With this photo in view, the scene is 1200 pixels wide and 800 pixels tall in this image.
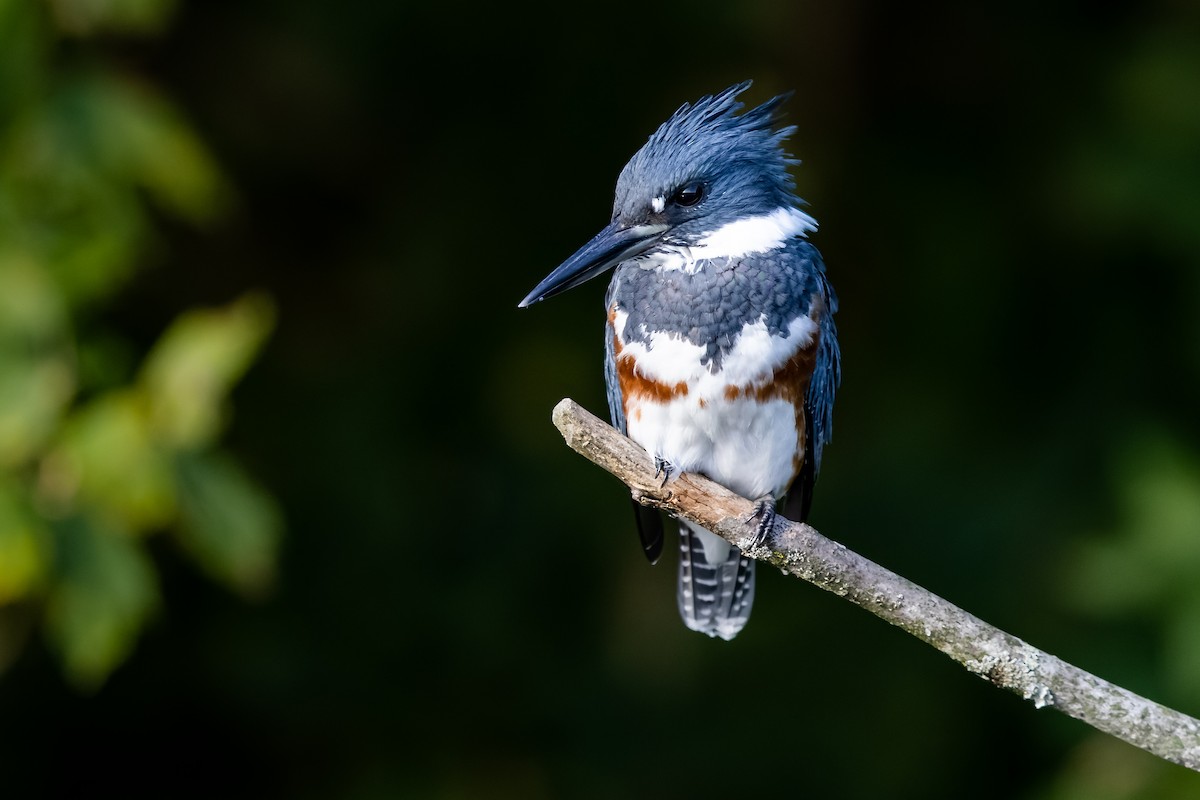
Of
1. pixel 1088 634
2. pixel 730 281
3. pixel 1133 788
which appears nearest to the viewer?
pixel 730 281

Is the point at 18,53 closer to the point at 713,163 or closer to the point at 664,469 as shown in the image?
the point at 713,163

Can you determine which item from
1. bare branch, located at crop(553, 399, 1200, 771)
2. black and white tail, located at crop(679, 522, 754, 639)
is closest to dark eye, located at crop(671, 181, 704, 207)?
bare branch, located at crop(553, 399, 1200, 771)

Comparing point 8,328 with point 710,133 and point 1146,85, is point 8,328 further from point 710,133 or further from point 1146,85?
point 1146,85

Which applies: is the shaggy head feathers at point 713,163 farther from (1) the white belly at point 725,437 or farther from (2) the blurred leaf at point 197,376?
(2) the blurred leaf at point 197,376

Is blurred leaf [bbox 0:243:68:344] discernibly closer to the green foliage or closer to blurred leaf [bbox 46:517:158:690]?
the green foliage

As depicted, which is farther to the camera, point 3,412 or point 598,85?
point 598,85

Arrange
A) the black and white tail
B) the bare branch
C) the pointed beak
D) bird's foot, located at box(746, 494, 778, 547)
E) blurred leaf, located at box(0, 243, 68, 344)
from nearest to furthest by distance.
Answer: the bare branch, bird's foot, located at box(746, 494, 778, 547), the pointed beak, blurred leaf, located at box(0, 243, 68, 344), the black and white tail

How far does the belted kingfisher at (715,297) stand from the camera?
1.95m

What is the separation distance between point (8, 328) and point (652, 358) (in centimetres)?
100

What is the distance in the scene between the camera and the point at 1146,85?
297 centimetres

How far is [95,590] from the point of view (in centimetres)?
205

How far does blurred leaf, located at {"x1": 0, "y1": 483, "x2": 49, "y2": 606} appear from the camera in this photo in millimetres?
1938

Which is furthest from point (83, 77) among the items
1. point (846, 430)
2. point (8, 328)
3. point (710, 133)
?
point (846, 430)

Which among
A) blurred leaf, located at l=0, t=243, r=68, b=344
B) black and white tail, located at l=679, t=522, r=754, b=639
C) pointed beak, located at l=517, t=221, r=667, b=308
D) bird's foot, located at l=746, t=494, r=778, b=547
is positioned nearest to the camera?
bird's foot, located at l=746, t=494, r=778, b=547
